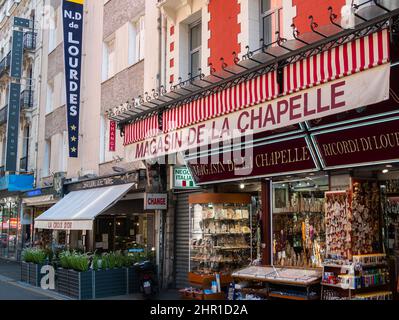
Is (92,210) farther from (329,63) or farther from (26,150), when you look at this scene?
(26,150)

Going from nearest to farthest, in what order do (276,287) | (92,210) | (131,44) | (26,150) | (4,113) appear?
(276,287), (92,210), (131,44), (26,150), (4,113)

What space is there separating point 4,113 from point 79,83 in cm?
1226

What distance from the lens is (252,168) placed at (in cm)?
1058

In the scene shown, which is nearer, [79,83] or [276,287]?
[276,287]

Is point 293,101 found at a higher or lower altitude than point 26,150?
lower

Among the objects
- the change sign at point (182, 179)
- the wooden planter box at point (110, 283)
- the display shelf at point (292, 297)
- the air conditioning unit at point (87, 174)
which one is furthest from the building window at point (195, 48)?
the display shelf at point (292, 297)

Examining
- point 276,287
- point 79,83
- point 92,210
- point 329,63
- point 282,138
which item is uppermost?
point 79,83

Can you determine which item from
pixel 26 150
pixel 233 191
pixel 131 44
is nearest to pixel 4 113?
pixel 26 150

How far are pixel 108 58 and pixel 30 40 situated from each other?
9891mm

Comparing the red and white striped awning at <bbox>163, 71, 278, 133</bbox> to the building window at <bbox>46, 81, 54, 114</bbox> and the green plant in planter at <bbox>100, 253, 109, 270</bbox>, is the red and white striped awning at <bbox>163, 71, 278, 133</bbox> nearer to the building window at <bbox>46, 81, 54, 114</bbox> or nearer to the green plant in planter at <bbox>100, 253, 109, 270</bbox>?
the green plant in planter at <bbox>100, 253, 109, 270</bbox>

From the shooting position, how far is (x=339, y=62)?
7.37m

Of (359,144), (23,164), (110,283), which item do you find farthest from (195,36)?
(23,164)

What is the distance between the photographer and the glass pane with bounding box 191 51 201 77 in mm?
13148

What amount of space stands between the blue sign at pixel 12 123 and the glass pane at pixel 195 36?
1425 cm
